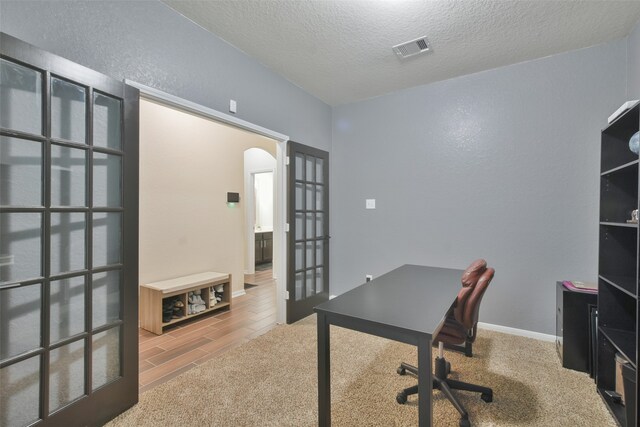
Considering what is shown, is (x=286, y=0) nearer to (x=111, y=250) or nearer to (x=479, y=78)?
(x=111, y=250)

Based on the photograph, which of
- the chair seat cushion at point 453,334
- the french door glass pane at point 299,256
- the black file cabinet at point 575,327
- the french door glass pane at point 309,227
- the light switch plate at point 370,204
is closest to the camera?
the chair seat cushion at point 453,334

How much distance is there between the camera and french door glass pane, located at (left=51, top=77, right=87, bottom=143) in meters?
1.55

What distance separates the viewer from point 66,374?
160cm

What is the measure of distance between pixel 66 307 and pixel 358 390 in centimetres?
187

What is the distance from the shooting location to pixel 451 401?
1.78 m

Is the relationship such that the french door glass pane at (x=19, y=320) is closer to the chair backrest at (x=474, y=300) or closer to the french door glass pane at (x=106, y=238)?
the french door glass pane at (x=106, y=238)

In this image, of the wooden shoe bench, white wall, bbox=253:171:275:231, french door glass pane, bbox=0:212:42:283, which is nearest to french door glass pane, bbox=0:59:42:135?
french door glass pane, bbox=0:212:42:283

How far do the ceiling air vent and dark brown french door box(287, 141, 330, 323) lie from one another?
4.62ft

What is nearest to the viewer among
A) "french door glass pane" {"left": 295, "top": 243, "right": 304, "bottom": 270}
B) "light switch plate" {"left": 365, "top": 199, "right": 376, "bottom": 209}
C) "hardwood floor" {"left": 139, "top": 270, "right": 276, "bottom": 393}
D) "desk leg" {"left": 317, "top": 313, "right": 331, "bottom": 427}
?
"desk leg" {"left": 317, "top": 313, "right": 331, "bottom": 427}

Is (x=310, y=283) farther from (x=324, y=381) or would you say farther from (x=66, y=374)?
(x=66, y=374)

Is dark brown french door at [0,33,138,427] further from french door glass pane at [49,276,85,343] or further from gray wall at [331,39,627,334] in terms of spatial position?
gray wall at [331,39,627,334]

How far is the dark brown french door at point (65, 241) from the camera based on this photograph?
4.62 feet

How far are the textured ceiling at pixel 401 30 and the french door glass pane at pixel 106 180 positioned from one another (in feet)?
4.09

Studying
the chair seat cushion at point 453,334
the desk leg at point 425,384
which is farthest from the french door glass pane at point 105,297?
the chair seat cushion at point 453,334
